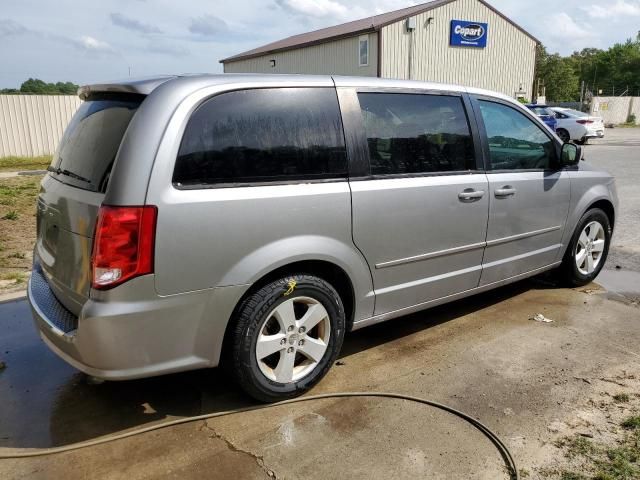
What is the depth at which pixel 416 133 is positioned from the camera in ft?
12.0

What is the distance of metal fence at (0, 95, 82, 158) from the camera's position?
15.0 m

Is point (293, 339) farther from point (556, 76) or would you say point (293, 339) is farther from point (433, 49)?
point (556, 76)

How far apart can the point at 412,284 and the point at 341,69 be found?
2559 centimetres

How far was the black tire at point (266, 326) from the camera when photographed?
288 centimetres

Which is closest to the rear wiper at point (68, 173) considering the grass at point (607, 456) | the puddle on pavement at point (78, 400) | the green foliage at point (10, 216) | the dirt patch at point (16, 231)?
the puddle on pavement at point (78, 400)

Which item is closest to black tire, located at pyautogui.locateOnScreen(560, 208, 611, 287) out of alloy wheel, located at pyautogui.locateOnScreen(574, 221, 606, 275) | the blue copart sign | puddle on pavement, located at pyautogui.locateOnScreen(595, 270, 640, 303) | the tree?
alloy wheel, located at pyautogui.locateOnScreen(574, 221, 606, 275)

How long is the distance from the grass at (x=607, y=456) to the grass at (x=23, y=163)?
14.4 metres

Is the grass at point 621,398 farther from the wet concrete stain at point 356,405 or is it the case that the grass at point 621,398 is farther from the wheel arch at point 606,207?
the wheel arch at point 606,207

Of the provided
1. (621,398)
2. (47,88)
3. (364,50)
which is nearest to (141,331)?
(621,398)

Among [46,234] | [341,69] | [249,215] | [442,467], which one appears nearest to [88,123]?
[46,234]

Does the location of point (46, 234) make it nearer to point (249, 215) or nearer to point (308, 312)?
point (249, 215)

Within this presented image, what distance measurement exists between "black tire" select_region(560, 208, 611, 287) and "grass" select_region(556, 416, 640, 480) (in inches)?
91.8

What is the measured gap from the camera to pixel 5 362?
3.69 meters

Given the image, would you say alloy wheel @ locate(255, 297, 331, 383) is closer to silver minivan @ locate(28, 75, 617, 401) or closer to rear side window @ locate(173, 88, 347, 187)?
silver minivan @ locate(28, 75, 617, 401)
